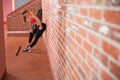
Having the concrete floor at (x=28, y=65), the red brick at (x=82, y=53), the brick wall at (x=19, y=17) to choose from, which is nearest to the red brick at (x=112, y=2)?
the red brick at (x=82, y=53)

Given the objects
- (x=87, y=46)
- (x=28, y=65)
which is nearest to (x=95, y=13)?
(x=87, y=46)

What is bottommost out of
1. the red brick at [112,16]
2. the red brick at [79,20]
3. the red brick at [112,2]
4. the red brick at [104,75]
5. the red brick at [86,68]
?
the red brick at [86,68]

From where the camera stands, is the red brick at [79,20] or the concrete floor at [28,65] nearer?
the red brick at [79,20]

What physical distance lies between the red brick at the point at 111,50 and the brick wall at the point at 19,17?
7.64 metres

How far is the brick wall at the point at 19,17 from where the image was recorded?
27.3 ft

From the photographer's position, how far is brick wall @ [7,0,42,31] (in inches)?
328

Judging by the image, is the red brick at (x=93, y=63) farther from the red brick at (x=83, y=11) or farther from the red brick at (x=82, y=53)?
the red brick at (x=83, y=11)

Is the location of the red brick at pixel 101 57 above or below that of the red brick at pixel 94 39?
below

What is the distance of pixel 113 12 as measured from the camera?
30.9 inches

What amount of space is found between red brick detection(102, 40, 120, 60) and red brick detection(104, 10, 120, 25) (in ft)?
0.33

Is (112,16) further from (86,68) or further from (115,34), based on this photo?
(86,68)

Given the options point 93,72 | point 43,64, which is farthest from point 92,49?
point 43,64

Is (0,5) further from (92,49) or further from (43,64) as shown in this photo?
(92,49)

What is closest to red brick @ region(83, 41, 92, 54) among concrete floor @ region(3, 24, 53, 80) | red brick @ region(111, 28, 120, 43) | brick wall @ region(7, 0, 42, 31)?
red brick @ region(111, 28, 120, 43)
